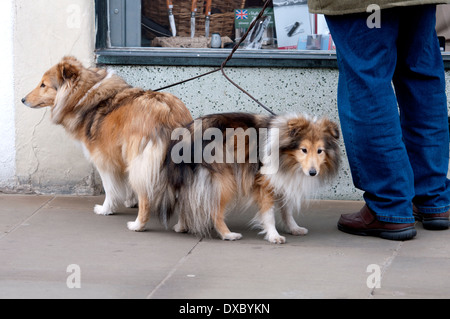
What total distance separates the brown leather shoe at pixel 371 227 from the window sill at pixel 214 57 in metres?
1.22

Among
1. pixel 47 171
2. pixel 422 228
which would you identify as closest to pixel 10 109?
pixel 47 171

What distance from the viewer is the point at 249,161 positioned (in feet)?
13.9

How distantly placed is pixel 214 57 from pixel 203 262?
1.83 m

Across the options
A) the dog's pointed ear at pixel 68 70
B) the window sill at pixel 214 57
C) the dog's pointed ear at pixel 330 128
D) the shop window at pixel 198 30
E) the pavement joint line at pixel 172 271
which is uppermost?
the shop window at pixel 198 30

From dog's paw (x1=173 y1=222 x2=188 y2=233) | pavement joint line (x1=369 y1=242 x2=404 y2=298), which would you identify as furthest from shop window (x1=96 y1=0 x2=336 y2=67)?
pavement joint line (x1=369 y1=242 x2=404 y2=298)

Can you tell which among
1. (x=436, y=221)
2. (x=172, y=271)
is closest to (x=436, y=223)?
(x=436, y=221)

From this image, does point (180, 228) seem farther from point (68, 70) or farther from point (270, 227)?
point (68, 70)

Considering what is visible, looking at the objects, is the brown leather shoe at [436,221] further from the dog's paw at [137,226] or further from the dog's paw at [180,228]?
the dog's paw at [137,226]

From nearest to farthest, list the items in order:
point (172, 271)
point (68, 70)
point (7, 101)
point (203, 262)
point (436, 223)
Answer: point (172, 271), point (203, 262), point (436, 223), point (68, 70), point (7, 101)

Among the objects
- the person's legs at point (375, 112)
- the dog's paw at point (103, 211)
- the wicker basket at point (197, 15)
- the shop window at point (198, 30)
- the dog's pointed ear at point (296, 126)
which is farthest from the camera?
the wicker basket at point (197, 15)

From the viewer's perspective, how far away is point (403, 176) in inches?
163

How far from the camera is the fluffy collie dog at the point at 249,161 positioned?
415 centimetres

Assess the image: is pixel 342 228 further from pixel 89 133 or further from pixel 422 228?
pixel 89 133

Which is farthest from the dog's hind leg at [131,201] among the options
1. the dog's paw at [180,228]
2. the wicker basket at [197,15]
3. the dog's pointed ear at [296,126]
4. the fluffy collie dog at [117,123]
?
the dog's pointed ear at [296,126]
